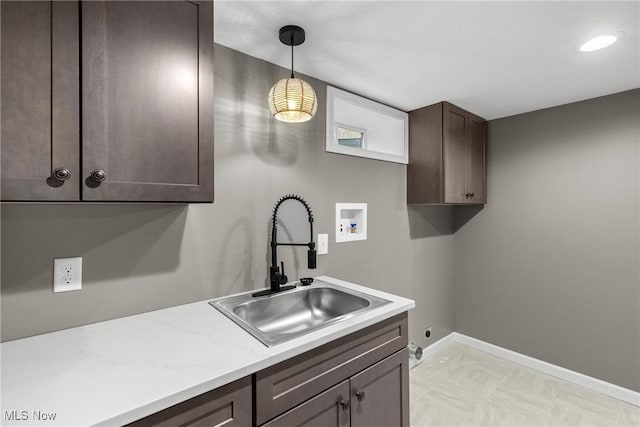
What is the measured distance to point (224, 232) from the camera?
1.58 meters

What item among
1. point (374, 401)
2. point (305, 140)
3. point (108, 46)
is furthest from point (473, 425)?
point (108, 46)

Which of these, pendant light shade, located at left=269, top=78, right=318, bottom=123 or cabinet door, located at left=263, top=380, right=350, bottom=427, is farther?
pendant light shade, located at left=269, top=78, right=318, bottom=123

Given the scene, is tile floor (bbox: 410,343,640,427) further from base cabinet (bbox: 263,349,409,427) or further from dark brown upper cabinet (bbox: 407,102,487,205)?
dark brown upper cabinet (bbox: 407,102,487,205)

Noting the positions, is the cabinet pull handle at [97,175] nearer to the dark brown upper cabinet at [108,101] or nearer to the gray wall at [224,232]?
the dark brown upper cabinet at [108,101]

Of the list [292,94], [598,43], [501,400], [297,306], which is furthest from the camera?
[501,400]

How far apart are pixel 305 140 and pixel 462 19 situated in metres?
1.02

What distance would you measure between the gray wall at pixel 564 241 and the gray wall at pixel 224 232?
2.99 ft

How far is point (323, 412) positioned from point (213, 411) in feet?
1.48

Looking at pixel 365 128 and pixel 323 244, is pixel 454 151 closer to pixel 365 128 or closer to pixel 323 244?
pixel 365 128

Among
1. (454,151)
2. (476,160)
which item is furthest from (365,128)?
(476,160)

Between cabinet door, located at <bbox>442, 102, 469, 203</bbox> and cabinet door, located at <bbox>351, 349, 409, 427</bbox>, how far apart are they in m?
1.45

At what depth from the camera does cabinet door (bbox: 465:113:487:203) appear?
2.69 m

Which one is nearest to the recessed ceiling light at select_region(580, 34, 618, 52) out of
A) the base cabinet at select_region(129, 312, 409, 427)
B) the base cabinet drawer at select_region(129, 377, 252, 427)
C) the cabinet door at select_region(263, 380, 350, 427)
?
the base cabinet at select_region(129, 312, 409, 427)

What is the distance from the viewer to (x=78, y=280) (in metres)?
1.18
